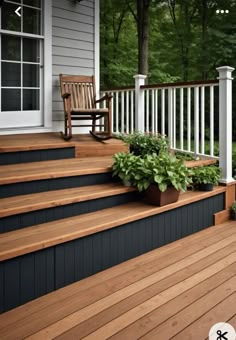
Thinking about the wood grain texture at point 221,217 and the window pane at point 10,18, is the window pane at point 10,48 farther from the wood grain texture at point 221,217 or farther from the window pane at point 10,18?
the wood grain texture at point 221,217

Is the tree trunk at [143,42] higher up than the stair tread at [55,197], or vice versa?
the tree trunk at [143,42]

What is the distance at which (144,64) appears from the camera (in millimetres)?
8062

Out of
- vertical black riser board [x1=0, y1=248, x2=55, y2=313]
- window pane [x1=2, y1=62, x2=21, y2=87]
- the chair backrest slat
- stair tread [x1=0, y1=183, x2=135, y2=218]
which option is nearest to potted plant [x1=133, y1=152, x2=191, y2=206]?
stair tread [x1=0, y1=183, x2=135, y2=218]

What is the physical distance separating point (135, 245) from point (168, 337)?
1.25 metres

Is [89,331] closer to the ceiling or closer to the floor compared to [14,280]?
closer to the floor

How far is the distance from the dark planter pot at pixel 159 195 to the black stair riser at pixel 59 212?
20 cm

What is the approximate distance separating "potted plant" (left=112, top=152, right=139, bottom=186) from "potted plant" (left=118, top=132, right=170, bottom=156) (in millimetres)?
617

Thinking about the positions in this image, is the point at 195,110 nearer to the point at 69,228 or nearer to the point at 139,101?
the point at 139,101

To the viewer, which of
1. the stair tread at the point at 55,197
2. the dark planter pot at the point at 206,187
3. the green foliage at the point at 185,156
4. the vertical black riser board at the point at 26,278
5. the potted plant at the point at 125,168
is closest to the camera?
the vertical black riser board at the point at 26,278

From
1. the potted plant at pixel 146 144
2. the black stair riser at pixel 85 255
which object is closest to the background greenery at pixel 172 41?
the potted plant at pixel 146 144

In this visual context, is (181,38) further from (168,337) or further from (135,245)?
(168,337)

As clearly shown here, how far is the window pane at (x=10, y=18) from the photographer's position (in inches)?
187

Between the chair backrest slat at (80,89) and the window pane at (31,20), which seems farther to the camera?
the chair backrest slat at (80,89)

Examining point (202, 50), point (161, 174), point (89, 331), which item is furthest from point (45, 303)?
point (202, 50)
